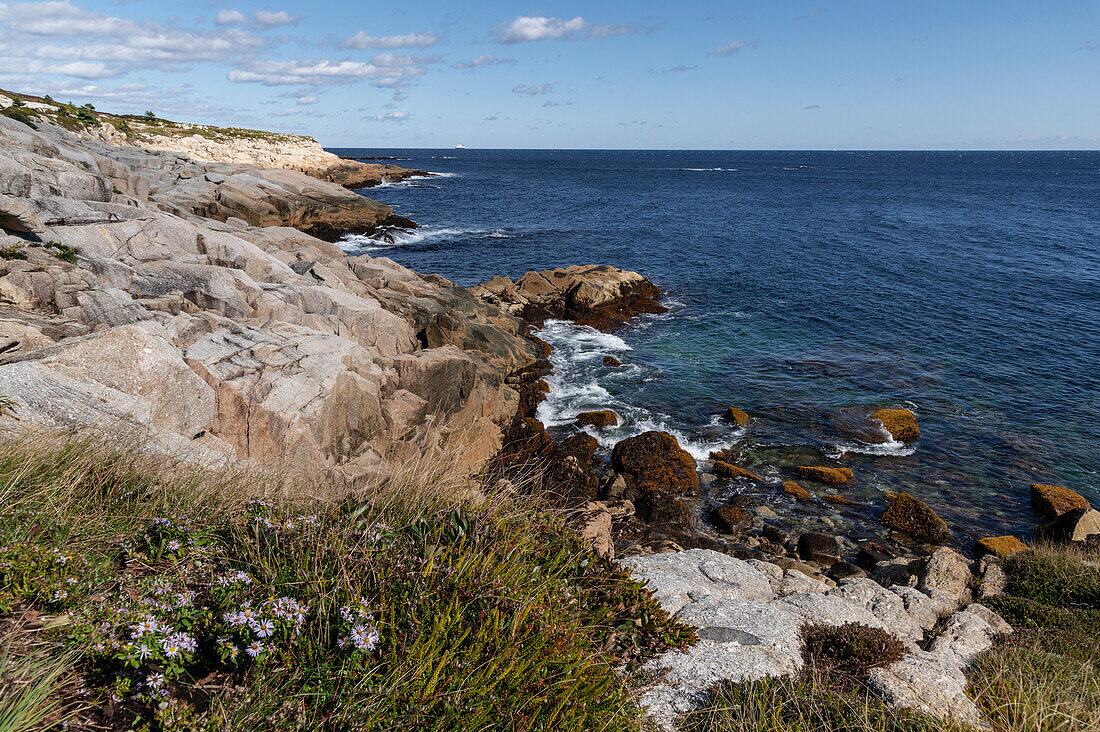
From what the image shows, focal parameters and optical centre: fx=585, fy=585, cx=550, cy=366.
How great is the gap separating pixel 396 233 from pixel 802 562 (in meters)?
49.0

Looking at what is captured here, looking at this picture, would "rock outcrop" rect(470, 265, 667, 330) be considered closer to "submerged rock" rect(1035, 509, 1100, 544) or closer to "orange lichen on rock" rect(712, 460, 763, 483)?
"orange lichen on rock" rect(712, 460, 763, 483)

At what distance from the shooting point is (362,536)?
4.53 meters

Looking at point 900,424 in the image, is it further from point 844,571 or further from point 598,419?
point 598,419

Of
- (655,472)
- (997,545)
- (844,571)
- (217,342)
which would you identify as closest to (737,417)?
(655,472)

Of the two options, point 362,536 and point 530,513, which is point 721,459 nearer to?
point 530,513

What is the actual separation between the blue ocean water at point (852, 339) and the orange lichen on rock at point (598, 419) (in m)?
0.53

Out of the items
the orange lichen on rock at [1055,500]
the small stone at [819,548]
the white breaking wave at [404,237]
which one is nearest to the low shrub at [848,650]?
the small stone at [819,548]

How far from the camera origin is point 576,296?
33.6 meters

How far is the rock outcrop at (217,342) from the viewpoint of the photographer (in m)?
9.79

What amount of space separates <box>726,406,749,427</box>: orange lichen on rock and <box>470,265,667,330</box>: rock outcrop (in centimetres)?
1103

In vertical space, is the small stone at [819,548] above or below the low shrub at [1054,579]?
below

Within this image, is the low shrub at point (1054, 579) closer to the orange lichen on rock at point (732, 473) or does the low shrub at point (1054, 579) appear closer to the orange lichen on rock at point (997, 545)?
Result: the orange lichen on rock at point (997, 545)

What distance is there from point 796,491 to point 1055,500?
7.00 metres

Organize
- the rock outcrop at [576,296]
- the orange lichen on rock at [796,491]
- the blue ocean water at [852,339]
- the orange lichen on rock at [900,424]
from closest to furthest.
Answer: the orange lichen on rock at [796,491] → the blue ocean water at [852,339] → the orange lichen on rock at [900,424] → the rock outcrop at [576,296]
